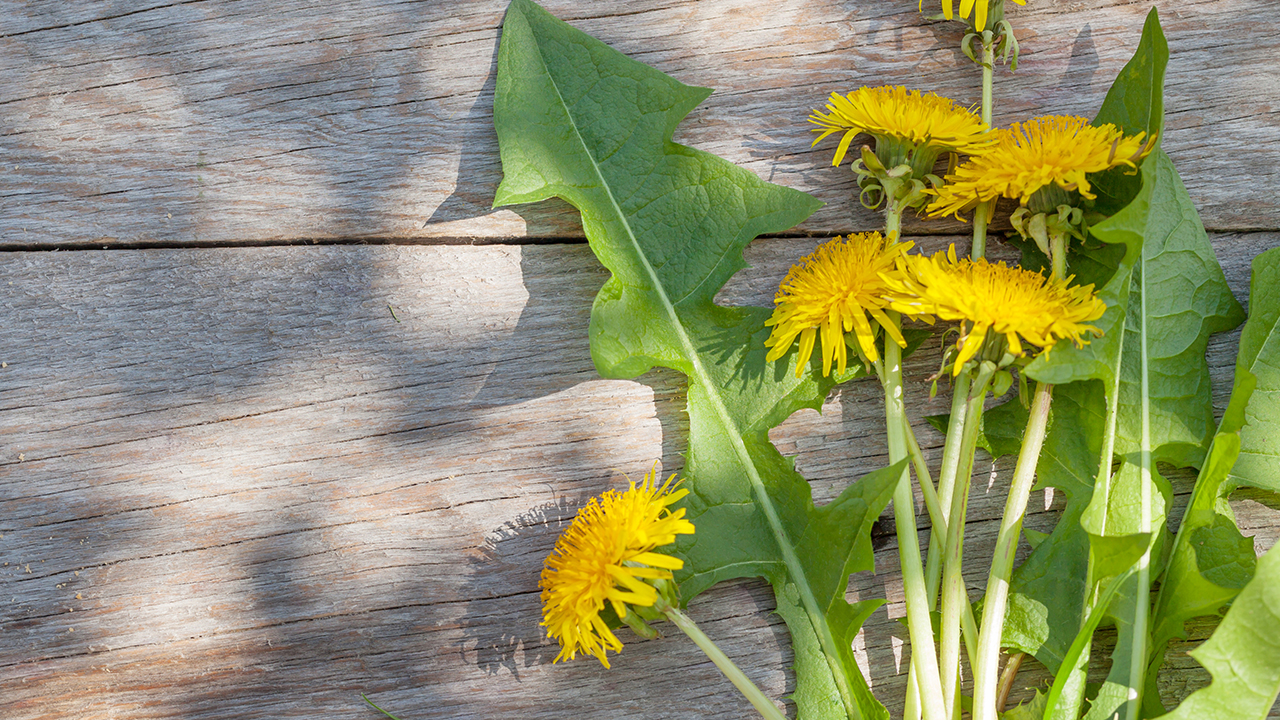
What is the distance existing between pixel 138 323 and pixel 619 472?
101 cm

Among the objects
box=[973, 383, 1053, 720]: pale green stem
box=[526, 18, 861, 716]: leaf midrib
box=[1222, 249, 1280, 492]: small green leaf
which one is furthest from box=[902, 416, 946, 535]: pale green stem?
box=[1222, 249, 1280, 492]: small green leaf

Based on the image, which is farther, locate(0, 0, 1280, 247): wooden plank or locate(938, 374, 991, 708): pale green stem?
Answer: locate(0, 0, 1280, 247): wooden plank

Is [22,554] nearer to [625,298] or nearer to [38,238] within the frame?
[38,238]

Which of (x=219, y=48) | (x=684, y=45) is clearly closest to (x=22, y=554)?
(x=219, y=48)

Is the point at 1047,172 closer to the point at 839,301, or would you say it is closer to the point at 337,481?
the point at 839,301

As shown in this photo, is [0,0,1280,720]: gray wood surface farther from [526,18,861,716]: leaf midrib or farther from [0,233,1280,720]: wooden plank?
[526,18,861,716]: leaf midrib

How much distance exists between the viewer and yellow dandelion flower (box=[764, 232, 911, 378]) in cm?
128

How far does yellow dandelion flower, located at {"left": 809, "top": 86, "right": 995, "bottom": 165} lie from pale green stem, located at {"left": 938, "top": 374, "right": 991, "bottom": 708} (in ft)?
1.46

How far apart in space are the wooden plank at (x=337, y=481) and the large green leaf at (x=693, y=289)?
5.3 inches

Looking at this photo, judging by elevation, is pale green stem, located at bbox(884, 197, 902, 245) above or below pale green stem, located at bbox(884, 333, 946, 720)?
above

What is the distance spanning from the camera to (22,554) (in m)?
1.49

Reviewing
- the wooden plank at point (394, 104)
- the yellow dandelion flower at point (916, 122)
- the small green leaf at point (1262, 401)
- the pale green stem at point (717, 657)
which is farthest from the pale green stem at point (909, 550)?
the small green leaf at point (1262, 401)

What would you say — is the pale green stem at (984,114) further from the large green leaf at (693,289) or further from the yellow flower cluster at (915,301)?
the large green leaf at (693,289)

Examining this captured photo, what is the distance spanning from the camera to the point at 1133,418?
136 centimetres
